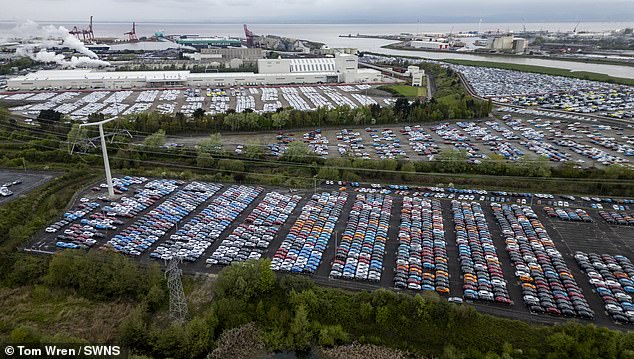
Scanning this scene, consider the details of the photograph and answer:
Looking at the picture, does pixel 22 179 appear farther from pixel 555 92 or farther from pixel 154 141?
pixel 555 92

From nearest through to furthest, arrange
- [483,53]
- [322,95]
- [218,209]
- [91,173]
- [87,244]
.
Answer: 1. [87,244]
2. [218,209]
3. [91,173]
4. [322,95]
5. [483,53]

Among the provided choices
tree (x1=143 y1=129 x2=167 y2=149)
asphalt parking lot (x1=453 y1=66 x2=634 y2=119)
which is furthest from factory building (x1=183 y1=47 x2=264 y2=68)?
tree (x1=143 y1=129 x2=167 y2=149)

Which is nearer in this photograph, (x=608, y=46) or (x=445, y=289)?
(x=445, y=289)

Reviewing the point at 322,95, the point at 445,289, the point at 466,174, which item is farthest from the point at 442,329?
the point at 322,95

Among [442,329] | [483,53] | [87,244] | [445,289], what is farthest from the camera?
[483,53]

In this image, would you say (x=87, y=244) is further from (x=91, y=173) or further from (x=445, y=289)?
(x=445, y=289)

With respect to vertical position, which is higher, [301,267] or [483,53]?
[483,53]

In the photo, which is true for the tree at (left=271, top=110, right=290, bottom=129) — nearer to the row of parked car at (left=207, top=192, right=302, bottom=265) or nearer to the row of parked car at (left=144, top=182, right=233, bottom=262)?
the row of parked car at (left=207, top=192, right=302, bottom=265)
